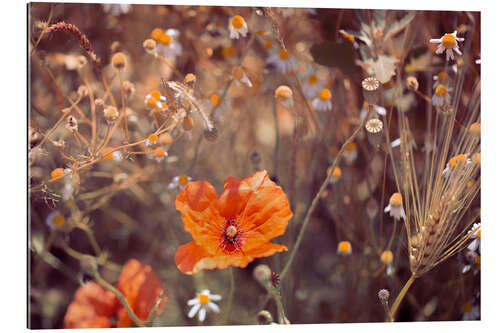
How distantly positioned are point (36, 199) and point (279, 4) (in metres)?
0.80

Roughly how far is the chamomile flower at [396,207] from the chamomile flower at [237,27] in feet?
1.97

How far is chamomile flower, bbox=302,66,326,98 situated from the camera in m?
1.62

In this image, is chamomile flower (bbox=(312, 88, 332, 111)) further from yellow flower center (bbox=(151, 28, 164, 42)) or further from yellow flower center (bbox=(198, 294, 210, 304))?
yellow flower center (bbox=(198, 294, 210, 304))

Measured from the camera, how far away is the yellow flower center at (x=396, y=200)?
1.65m

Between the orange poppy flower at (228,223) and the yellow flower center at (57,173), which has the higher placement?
the yellow flower center at (57,173)

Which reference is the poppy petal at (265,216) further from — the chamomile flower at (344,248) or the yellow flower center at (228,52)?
the yellow flower center at (228,52)

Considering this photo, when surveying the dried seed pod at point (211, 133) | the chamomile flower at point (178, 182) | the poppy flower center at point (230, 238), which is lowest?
the poppy flower center at point (230, 238)

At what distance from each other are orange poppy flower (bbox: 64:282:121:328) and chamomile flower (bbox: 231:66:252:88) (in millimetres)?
641

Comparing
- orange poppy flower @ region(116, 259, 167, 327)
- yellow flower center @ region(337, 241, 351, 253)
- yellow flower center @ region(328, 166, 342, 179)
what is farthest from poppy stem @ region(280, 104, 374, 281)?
orange poppy flower @ region(116, 259, 167, 327)

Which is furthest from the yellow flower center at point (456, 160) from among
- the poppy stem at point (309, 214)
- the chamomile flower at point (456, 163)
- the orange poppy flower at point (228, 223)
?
the orange poppy flower at point (228, 223)

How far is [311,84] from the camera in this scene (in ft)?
5.34

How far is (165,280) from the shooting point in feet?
5.11

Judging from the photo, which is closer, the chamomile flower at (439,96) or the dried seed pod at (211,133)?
the dried seed pod at (211,133)

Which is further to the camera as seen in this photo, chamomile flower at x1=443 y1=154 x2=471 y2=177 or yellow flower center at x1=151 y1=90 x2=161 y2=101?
chamomile flower at x1=443 y1=154 x2=471 y2=177
